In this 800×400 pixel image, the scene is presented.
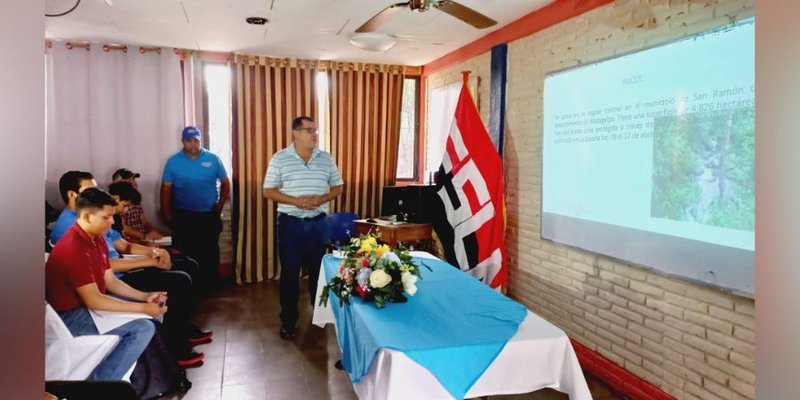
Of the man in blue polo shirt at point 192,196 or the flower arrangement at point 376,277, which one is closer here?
the flower arrangement at point 376,277

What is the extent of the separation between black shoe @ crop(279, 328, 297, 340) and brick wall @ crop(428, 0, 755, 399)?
1.84 metres

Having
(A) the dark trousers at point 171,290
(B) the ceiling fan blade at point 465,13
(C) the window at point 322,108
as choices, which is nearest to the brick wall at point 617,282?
(B) the ceiling fan blade at point 465,13

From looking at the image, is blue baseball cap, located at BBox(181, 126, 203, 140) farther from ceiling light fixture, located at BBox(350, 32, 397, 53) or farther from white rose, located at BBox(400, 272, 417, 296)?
white rose, located at BBox(400, 272, 417, 296)

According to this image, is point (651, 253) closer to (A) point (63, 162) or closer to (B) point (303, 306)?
(B) point (303, 306)

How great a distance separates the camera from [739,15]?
88.8 inches

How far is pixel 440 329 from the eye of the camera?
80.8 inches

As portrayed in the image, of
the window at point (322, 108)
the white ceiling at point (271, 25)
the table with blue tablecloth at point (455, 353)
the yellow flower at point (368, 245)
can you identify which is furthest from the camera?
the window at point (322, 108)

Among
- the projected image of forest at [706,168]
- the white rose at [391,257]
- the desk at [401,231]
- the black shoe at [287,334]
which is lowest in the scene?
the black shoe at [287,334]

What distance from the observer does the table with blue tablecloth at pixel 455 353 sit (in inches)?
72.7

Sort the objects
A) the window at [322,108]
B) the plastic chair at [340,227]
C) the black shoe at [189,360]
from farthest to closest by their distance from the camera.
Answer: the window at [322,108] → the plastic chair at [340,227] → the black shoe at [189,360]

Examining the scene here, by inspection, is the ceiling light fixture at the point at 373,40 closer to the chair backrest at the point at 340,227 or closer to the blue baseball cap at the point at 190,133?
the chair backrest at the point at 340,227

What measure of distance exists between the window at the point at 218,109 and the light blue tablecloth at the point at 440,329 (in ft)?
11.5

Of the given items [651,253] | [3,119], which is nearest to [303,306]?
[651,253]

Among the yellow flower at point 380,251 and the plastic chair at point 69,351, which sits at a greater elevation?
the yellow flower at point 380,251
